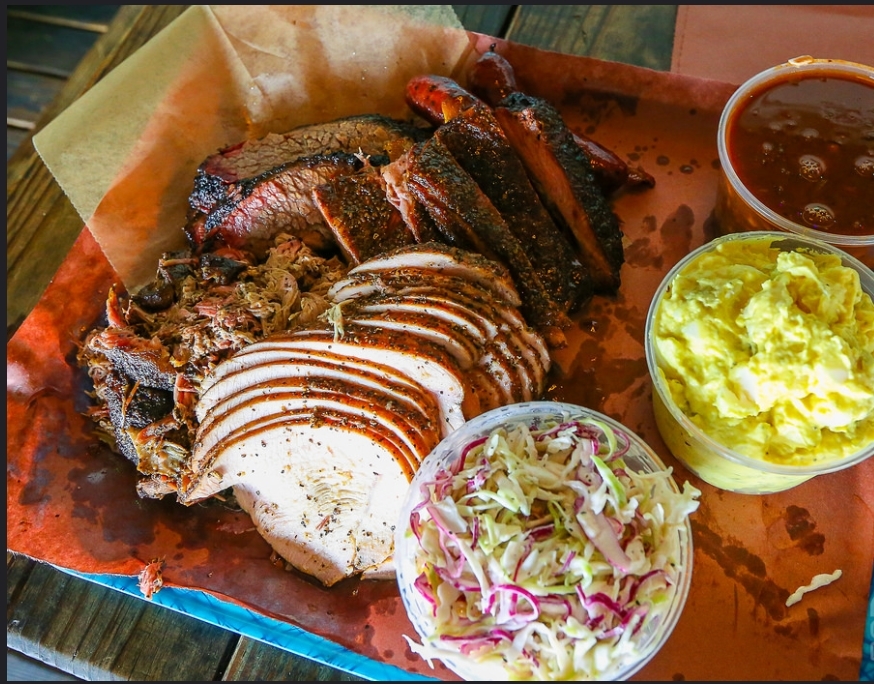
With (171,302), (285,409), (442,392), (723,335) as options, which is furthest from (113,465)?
(723,335)

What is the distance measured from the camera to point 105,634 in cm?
282

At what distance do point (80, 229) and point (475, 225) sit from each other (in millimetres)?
2271

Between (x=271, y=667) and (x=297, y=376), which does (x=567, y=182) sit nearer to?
(x=297, y=376)

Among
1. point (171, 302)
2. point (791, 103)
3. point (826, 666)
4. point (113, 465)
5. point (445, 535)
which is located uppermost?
point (791, 103)

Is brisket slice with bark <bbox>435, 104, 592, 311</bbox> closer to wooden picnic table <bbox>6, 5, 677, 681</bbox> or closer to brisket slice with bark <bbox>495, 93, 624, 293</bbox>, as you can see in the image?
brisket slice with bark <bbox>495, 93, 624, 293</bbox>

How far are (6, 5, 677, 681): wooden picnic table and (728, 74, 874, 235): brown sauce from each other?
1045mm

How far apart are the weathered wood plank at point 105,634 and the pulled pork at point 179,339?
0.50 metres

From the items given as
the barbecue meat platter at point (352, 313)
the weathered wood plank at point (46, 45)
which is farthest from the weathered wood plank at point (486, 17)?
the weathered wood plank at point (46, 45)

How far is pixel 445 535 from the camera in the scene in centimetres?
214

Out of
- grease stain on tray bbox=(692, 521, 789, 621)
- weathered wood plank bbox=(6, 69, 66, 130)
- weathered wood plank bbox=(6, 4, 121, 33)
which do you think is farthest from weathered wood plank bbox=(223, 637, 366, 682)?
weathered wood plank bbox=(6, 4, 121, 33)

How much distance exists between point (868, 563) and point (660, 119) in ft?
6.92

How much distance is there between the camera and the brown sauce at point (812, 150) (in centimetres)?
263

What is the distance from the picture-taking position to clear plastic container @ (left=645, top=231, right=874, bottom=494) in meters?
2.19

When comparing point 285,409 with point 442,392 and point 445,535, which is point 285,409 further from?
point 445,535
